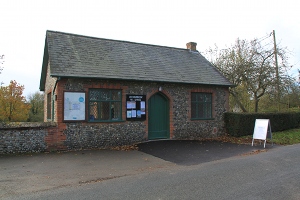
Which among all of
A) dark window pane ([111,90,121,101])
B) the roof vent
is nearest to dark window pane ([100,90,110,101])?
dark window pane ([111,90,121,101])

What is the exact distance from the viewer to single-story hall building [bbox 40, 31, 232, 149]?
10.6 metres

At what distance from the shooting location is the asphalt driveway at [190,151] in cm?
882

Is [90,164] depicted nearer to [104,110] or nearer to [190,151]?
[104,110]

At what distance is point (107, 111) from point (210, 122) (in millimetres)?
6478

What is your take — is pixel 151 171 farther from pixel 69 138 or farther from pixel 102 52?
pixel 102 52

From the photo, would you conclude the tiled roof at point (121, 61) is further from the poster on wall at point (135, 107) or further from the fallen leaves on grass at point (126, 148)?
the fallen leaves on grass at point (126, 148)

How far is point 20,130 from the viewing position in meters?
9.52

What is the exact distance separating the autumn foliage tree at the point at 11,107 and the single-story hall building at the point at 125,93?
2823 cm

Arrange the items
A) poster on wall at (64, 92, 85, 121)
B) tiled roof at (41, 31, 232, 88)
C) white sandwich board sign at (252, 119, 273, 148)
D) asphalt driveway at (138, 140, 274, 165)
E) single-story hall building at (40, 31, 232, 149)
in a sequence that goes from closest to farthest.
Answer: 1. asphalt driveway at (138, 140, 274, 165)
2. poster on wall at (64, 92, 85, 121)
3. single-story hall building at (40, 31, 232, 149)
4. tiled roof at (41, 31, 232, 88)
5. white sandwich board sign at (252, 119, 273, 148)

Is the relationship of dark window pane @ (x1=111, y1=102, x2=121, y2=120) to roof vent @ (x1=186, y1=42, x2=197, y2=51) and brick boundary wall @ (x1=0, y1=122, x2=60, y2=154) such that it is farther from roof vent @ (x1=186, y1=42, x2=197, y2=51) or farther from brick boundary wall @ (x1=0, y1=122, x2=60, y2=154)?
roof vent @ (x1=186, y1=42, x2=197, y2=51)

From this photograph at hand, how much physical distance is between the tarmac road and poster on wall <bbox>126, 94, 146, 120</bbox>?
1645mm

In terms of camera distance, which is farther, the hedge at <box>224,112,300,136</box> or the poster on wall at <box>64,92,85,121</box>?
the hedge at <box>224,112,300,136</box>

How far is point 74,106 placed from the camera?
10.6 metres

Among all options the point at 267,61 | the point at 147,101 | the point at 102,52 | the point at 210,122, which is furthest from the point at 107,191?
the point at 267,61
